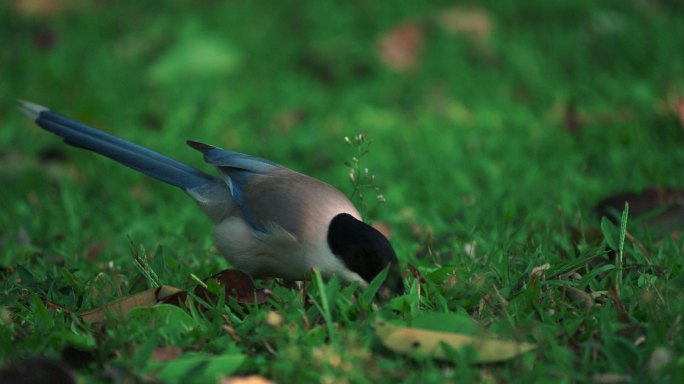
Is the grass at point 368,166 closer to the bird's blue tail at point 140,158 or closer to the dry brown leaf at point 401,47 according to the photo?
the dry brown leaf at point 401,47

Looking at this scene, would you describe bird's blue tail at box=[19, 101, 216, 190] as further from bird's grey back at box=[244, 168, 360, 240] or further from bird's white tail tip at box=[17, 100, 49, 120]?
bird's grey back at box=[244, 168, 360, 240]

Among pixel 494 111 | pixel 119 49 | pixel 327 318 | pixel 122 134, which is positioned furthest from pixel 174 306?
pixel 119 49

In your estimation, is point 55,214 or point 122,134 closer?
point 55,214

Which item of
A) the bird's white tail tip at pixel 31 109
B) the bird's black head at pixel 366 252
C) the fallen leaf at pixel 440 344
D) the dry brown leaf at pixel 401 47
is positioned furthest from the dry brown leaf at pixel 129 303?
the dry brown leaf at pixel 401 47

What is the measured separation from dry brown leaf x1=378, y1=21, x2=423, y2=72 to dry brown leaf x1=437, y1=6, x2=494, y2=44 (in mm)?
260

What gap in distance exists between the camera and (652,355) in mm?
2488

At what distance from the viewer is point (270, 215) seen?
130 inches

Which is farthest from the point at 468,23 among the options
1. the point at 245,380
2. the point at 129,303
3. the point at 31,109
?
the point at 245,380

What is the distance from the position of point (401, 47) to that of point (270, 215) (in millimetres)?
4123

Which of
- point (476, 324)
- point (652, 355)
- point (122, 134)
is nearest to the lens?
point (652, 355)

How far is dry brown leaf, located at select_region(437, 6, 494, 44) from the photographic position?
24.1 feet

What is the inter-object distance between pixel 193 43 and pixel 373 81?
138 centimetres

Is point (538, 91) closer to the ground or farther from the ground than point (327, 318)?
closer to the ground

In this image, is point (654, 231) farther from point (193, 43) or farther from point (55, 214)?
point (193, 43)
